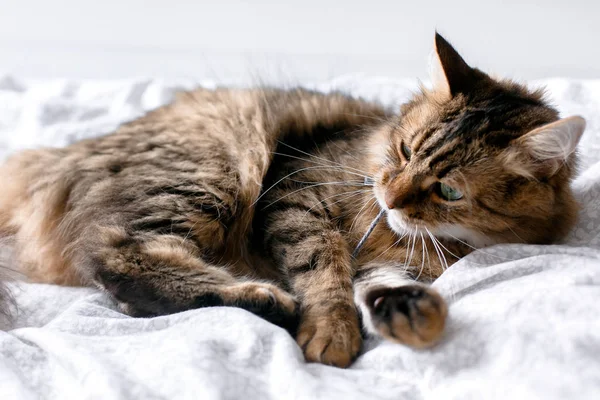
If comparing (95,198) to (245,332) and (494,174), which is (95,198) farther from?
(494,174)

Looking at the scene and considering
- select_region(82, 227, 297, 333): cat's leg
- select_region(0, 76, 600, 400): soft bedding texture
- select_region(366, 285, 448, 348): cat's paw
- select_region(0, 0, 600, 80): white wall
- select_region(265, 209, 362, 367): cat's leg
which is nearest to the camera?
select_region(0, 76, 600, 400): soft bedding texture

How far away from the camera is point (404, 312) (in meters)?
1.26

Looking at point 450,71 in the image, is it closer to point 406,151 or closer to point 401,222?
point 406,151

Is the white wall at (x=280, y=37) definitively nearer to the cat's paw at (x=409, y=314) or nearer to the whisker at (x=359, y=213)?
Result: the whisker at (x=359, y=213)

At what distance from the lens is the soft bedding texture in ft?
3.52

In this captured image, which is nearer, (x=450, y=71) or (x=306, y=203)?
(x=450, y=71)

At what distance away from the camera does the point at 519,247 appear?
1.45m

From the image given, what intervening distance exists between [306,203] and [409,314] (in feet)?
1.82

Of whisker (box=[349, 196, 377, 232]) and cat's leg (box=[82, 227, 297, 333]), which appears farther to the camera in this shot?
whisker (box=[349, 196, 377, 232])

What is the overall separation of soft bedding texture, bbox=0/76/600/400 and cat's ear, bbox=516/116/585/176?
21 centimetres

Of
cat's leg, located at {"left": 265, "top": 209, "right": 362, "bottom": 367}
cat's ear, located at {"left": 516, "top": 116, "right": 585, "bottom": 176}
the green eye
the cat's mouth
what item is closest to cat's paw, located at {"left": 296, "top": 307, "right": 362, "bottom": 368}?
cat's leg, located at {"left": 265, "top": 209, "right": 362, "bottom": 367}

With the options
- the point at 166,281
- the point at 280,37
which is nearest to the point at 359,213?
the point at 166,281

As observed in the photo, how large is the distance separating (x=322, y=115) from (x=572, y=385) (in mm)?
1239

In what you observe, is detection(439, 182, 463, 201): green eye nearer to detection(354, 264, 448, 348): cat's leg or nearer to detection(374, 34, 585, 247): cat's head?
detection(374, 34, 585, 247): cat's head
